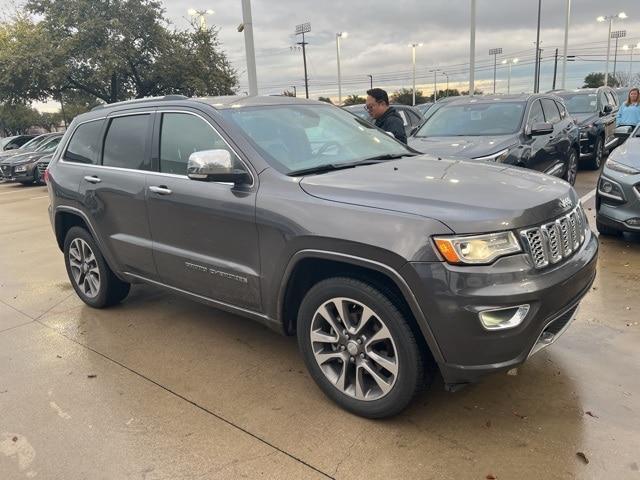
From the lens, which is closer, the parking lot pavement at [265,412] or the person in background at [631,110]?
the parking lot pavement at [265,412]

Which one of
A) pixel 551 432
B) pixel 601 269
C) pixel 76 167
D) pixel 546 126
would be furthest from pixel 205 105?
pixel 546 126

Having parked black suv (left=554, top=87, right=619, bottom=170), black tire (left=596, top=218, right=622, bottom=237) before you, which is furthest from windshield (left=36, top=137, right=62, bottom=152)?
black tire (left=596, top=218, right=622, bottom=237)

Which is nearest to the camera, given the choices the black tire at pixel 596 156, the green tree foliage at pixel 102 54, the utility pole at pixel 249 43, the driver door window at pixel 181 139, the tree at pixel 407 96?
the driver door window at pixel 181 139

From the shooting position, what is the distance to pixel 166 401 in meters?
3.35

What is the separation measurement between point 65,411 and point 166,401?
605mm

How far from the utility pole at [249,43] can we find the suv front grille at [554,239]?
933 cm

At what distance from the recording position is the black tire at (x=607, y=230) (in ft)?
20.1

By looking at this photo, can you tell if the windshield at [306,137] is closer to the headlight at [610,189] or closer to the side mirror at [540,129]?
the headlight at [610,189]

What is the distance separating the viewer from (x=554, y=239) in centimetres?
280

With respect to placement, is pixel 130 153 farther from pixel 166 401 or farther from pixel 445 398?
pixel 445 398

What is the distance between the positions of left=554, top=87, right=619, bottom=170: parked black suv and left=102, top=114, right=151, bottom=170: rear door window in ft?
32.9

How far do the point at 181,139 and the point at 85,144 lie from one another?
4.87ft

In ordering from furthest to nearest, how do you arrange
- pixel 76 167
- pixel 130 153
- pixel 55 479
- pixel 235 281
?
pixel 76 167 → pixel 130 153 → pixel 235 281 → pixel 55 479

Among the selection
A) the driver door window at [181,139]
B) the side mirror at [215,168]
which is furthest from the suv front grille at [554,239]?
the driver door window at [181,139]
